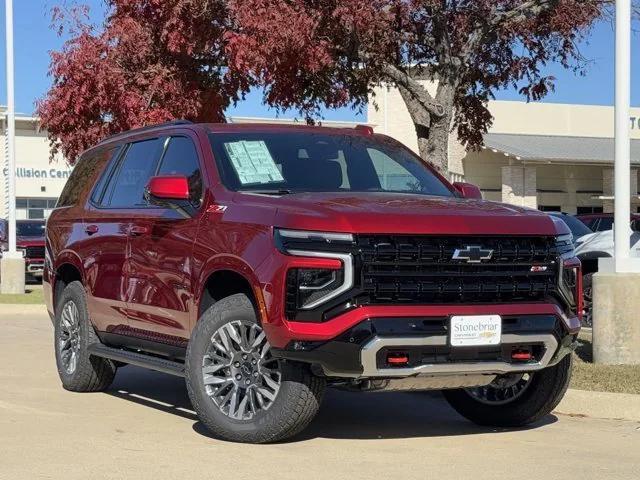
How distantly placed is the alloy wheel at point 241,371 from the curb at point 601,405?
2.73m

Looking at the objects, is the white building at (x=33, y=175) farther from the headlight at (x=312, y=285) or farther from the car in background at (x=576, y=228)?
the headlight at (x=312, y=285)

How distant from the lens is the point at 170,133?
28.7ft

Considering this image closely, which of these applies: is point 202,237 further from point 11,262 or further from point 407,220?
point 11,262

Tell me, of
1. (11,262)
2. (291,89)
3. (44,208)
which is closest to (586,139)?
(44,208)

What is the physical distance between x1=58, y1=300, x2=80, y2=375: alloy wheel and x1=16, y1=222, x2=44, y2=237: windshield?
74.4 feet

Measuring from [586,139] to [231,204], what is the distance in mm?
44661

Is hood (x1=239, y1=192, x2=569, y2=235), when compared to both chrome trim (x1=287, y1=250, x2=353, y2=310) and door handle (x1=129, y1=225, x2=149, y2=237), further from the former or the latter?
door handle (x1=129, y1=225, x2=149, y2=237)

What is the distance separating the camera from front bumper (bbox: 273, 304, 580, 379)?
6.76 metres

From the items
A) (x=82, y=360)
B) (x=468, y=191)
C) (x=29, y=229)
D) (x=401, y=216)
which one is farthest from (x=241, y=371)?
(x=29, y=229)

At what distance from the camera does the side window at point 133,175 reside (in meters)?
8.90

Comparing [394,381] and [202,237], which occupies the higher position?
[202,237]

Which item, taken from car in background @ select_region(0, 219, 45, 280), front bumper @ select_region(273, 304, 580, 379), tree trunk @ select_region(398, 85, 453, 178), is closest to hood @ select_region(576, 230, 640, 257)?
tree trunk @ select_region(398, 85, 453, 178)

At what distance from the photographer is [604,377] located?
972 centimetres

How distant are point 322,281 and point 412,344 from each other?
0.61 meters
